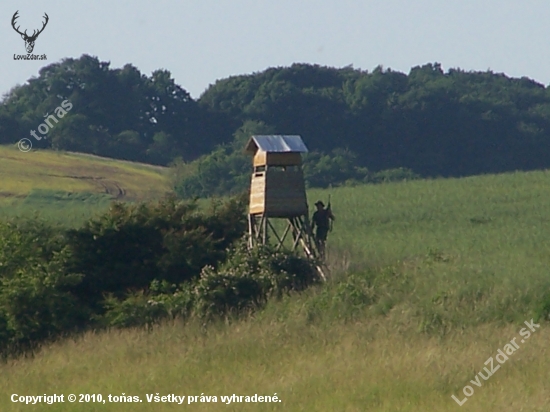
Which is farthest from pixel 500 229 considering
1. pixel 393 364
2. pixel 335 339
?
pixel 393 364

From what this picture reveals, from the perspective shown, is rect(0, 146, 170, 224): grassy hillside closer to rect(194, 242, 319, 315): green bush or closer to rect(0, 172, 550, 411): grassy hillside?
rect(194, 242, 319, 315): green bush

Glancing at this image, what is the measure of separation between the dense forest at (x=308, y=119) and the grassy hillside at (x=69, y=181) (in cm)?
623

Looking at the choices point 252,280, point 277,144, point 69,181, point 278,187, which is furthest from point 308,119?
point 252,280

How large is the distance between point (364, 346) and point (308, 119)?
55072 millimetres

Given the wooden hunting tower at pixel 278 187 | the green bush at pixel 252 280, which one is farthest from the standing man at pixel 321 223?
the green bush at pixel 252 280

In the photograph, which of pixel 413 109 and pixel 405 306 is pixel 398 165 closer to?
pixel 413 109

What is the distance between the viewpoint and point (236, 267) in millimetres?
24797

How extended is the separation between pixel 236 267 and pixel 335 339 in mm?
5022

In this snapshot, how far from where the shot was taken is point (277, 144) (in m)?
25.8

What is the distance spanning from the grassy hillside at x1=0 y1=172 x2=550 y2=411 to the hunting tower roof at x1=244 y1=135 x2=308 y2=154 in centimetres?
285

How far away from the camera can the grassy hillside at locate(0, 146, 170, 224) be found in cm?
4293

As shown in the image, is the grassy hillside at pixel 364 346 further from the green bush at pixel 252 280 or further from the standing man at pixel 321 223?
the green bush at pixel 252 280

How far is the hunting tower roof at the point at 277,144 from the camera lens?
25.5m

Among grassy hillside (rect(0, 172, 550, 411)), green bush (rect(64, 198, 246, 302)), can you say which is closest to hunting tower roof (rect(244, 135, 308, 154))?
green bush (rect(64, 198, 246, 302))
